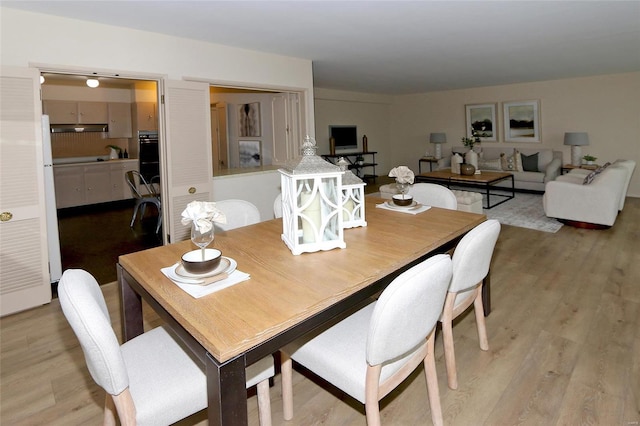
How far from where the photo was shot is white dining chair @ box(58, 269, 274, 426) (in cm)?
111

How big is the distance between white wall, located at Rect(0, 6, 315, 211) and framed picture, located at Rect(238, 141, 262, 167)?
6.73 ft

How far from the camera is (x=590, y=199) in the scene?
477 cm

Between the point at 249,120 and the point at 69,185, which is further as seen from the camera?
the point at 249,120

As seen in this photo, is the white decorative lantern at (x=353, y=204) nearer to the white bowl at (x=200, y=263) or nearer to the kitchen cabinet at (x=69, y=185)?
the white bowl at (x=200, y=263)

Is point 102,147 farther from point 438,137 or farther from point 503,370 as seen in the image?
point 503,370

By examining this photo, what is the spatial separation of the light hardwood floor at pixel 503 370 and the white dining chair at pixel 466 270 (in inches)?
9.6

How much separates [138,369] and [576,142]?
320 inches

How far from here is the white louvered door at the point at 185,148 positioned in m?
3.76

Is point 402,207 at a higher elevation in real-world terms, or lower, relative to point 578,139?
lower

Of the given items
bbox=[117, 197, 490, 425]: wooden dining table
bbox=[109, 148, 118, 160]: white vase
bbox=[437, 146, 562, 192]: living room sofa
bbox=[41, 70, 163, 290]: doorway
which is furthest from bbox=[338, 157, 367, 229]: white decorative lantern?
bbox=[109, 148, 118, 160]: white vase

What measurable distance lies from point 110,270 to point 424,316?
358 cm

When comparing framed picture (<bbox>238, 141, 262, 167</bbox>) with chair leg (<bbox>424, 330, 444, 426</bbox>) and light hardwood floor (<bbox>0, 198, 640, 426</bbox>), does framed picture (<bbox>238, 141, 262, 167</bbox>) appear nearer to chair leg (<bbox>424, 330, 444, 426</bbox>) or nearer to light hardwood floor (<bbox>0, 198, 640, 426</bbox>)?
light hardwood floor (<bbox>0, 198, 640, 426</bbox>)

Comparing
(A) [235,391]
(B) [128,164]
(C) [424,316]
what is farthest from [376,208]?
(B) [128,164]

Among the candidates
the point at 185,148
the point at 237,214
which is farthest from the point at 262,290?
the point at 185,148
